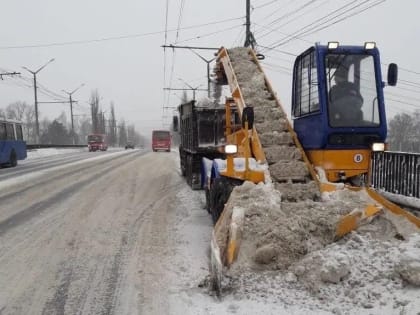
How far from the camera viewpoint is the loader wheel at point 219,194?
7578 mm

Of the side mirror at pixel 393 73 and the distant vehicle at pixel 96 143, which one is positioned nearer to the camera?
the side mirror at pixel 393 73

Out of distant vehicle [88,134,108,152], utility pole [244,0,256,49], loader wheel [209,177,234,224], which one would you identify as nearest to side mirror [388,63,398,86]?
loader wheel [209,177,234,224]

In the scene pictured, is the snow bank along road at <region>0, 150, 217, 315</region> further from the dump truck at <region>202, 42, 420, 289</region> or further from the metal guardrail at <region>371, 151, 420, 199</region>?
the metal guardrail at <region>371, 151, 420, 199</region>

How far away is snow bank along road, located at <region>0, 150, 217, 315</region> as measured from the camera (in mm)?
5230

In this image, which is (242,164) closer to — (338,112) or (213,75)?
(338,112)

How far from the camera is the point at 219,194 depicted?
26.2ft

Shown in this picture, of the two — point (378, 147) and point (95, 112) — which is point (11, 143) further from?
point (95, 112)

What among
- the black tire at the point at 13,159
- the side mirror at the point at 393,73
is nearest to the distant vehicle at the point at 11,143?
the black tire at the point at 13,159

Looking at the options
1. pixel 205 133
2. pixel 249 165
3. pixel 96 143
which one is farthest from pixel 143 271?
pixel 96 143

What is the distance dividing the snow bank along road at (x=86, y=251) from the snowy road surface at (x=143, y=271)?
0.05 feet

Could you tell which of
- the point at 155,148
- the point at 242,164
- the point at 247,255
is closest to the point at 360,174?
the point at 242,164

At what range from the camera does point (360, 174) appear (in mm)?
7156

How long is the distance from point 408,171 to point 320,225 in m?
2.81

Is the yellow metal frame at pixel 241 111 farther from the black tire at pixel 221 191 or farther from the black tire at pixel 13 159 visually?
the black tire at pixel 13 159
